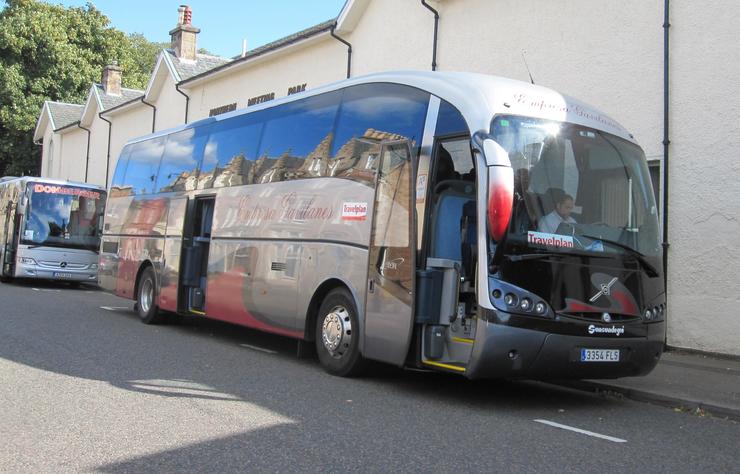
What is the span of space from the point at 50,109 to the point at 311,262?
37.8 metres

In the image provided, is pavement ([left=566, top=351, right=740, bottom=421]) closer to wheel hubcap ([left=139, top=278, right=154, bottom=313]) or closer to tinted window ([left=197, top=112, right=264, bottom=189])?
tinted window ([left=197, top=112, right=264, bottom=189])

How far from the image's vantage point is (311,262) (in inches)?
376

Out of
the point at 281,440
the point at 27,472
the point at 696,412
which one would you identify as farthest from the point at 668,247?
the point at 27,472

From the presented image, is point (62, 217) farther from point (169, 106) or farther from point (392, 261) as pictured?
point (392, 261)

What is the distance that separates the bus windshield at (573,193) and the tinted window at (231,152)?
16.6ft

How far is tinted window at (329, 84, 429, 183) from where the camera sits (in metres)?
8.24

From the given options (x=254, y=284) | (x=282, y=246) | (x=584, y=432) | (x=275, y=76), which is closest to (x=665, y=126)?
(x=282, y=246)

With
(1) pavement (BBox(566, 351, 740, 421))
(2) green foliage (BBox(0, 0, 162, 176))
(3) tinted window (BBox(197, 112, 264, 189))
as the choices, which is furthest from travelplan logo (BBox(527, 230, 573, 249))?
(2) green foliage (BBox(0, 0, 162, 176))

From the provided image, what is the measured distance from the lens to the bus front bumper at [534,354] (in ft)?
22.8

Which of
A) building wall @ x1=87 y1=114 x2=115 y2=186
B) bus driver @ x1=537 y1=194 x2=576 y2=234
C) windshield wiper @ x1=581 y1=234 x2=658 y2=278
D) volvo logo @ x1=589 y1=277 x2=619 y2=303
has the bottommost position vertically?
volvo logo @ x1=589 y1=277 x2=619 y2=303

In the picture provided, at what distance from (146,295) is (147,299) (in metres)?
0.11

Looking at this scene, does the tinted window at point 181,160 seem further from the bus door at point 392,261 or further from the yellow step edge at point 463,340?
the yellow step edge at point 463,340

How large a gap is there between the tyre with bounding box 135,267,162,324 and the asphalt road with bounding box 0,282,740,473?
124 inches

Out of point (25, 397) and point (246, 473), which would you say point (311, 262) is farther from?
point (246, 473)
